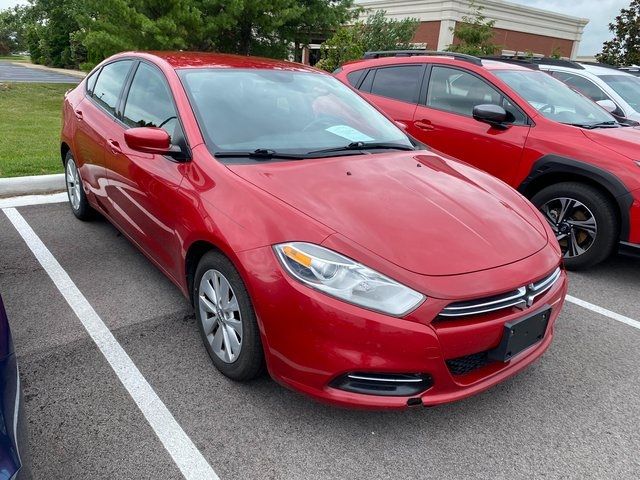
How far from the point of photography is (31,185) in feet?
18.4

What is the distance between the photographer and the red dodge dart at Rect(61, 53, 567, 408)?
2105mm

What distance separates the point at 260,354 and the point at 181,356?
0.70 meters

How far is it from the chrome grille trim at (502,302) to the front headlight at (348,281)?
0.16 metres

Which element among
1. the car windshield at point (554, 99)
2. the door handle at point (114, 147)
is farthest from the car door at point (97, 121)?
the car windshield at point (554, 99)

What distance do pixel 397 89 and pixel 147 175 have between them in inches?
136

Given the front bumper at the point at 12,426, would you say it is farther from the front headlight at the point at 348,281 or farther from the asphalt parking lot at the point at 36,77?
the asphalt parking lot at the point at 36,77

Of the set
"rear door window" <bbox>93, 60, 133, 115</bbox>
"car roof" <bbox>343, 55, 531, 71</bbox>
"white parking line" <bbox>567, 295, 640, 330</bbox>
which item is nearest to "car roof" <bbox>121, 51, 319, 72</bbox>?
"rear door window" <bbox>93, 60, 133, 115</bbox>

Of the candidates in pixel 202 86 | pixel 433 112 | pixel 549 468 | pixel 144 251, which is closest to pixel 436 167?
pixel 202 86

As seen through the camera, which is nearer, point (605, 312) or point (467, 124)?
point (605, 312)

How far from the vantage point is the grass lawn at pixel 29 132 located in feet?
20.3

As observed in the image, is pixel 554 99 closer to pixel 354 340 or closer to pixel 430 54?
pixel 430 54

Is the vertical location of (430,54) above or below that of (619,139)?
above

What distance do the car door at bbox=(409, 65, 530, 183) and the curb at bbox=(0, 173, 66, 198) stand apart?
13.1ft

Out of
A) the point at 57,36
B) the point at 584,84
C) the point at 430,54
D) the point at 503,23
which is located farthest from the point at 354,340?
the point at 57,36
